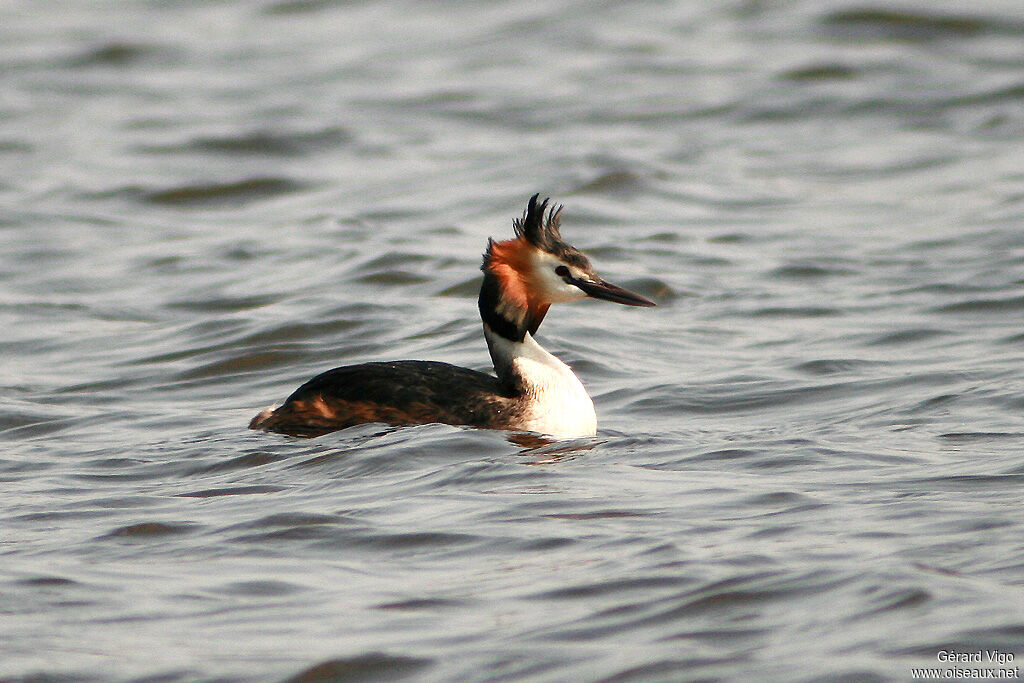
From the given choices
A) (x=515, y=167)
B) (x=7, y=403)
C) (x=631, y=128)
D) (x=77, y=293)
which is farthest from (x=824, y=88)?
(x=7, y=403)

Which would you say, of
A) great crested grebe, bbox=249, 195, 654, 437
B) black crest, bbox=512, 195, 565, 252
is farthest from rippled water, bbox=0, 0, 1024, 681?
black crest, bbox=512, 195, 565, 252

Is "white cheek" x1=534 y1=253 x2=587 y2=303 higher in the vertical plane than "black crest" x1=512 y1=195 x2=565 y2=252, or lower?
lower

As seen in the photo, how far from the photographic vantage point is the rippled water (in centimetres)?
519

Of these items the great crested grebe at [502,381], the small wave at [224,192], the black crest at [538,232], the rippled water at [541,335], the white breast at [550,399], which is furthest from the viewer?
the small wave at [224,192]

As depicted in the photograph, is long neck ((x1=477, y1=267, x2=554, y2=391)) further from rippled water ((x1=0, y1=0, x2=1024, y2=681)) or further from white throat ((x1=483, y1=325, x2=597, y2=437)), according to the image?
rippled water ((x1=0, y1=0, x2=1024, y2=681))

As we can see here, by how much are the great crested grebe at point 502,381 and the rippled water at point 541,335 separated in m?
0.18

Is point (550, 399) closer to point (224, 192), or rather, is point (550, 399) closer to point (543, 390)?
point (543, 390)

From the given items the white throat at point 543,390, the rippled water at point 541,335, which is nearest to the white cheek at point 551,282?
the white throat at point 543,390

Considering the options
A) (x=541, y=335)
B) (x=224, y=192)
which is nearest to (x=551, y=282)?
(x=541, y=335)

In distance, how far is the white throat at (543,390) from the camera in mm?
7648

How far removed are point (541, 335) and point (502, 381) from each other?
103 inches

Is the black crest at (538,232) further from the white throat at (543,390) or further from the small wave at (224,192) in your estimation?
the small wave at (224,192)

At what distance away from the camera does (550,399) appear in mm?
7711

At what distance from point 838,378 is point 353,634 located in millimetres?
4611
